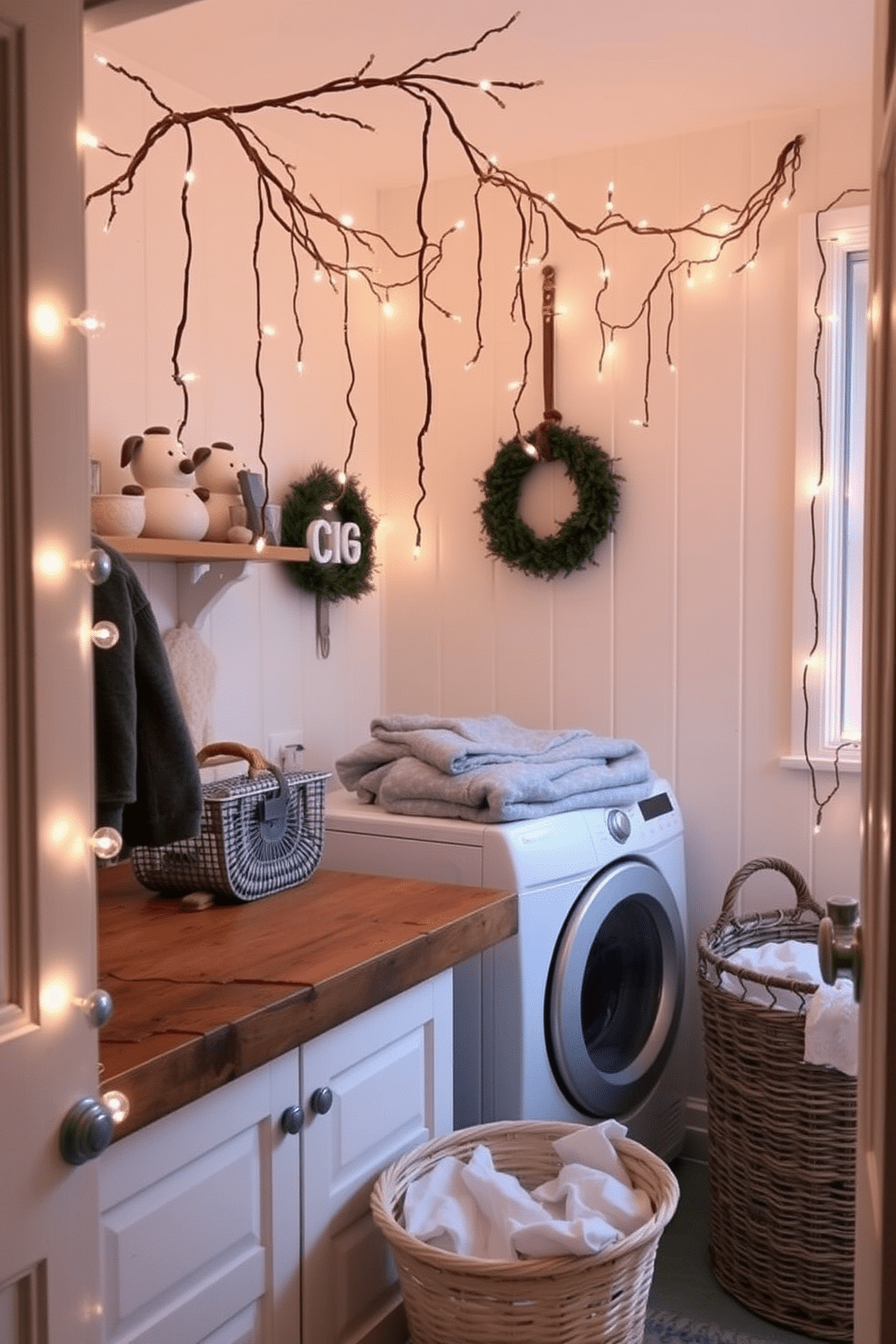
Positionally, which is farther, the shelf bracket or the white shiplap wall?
the white shiplap wall

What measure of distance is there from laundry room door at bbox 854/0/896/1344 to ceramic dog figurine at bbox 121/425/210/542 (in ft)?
5.13

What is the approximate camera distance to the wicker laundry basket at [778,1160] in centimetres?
224


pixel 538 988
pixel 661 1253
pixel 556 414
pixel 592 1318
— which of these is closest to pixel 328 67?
pixel 556 414

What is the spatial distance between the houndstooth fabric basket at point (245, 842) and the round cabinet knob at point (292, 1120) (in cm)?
48

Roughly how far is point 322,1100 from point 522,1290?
0.36 m

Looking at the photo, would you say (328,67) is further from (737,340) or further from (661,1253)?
(661,1253)

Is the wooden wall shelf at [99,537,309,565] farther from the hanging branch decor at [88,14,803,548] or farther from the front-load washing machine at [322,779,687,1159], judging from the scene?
the front-load washing machine at [322,779,687,1159]

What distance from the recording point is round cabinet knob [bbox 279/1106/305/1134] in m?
1.67

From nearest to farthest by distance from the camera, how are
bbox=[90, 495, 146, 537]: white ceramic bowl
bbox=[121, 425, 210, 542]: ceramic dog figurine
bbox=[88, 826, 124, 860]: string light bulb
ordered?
1. bbox=[88, 826, 124, 860]: string light bulb
2. bbox=[90, 495, 146, 537]: white ceramic bowl
3. bbox=[121, 425, 210, 542]: ceramic dog figurine

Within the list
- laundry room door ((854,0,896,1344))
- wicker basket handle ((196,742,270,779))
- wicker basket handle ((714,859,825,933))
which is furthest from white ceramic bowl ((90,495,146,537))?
laundry room door ((854,0,896,1344))

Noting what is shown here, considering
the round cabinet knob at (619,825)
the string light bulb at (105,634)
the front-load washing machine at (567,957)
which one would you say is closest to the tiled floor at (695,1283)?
the front-load washing machine at (567,957)

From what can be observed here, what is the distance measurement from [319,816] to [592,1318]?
94 cm

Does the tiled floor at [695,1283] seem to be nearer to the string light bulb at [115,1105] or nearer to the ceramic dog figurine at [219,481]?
the string light bulb at [115,1105]

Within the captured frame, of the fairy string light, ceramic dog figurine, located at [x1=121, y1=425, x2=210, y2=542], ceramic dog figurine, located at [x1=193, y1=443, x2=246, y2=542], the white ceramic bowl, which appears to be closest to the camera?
the white ceramic bowl
